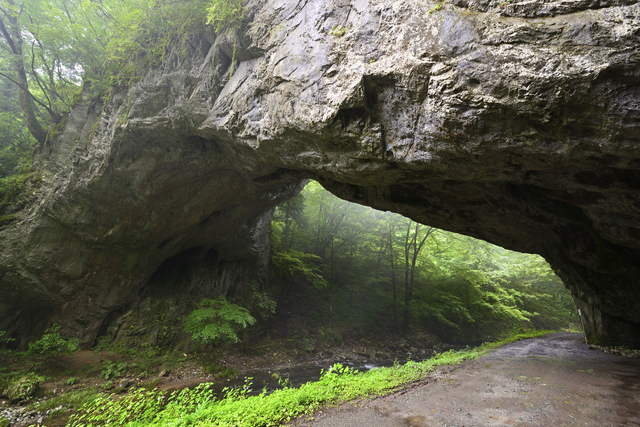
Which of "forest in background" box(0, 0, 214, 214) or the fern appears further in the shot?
the fern

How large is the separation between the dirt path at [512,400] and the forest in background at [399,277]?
29.5 feet

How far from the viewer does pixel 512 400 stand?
14.5 feet

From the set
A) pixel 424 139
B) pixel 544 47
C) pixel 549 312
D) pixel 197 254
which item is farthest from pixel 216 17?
pixel 549 312

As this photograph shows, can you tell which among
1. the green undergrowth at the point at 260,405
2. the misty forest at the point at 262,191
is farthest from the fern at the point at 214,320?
the green undergrowth at the point at 260,405

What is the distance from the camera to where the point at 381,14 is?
14.1ft

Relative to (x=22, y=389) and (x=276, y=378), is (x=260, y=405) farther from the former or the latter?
(x=22, y=389)

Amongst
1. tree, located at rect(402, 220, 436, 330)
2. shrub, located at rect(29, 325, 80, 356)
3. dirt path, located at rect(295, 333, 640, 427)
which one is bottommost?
shrub, located at rect(29, 325, 80, 356)

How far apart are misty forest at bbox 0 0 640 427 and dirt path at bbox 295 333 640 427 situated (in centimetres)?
14

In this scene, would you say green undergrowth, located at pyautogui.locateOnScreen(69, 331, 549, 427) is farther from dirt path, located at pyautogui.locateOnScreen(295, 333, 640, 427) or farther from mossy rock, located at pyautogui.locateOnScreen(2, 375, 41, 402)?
mossy rock, located at pyautogui.locateOnScreen(2, 375, 41, 402)

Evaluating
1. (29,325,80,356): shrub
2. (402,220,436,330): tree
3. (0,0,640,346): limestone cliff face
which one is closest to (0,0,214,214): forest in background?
(0,0,640,346): limestone cliff face

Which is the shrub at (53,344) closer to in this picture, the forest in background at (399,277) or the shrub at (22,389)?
the shrub at (22,389)

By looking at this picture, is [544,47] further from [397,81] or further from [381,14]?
[381,14]

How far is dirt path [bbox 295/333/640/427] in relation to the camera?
374cm

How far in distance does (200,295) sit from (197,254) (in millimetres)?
1919
